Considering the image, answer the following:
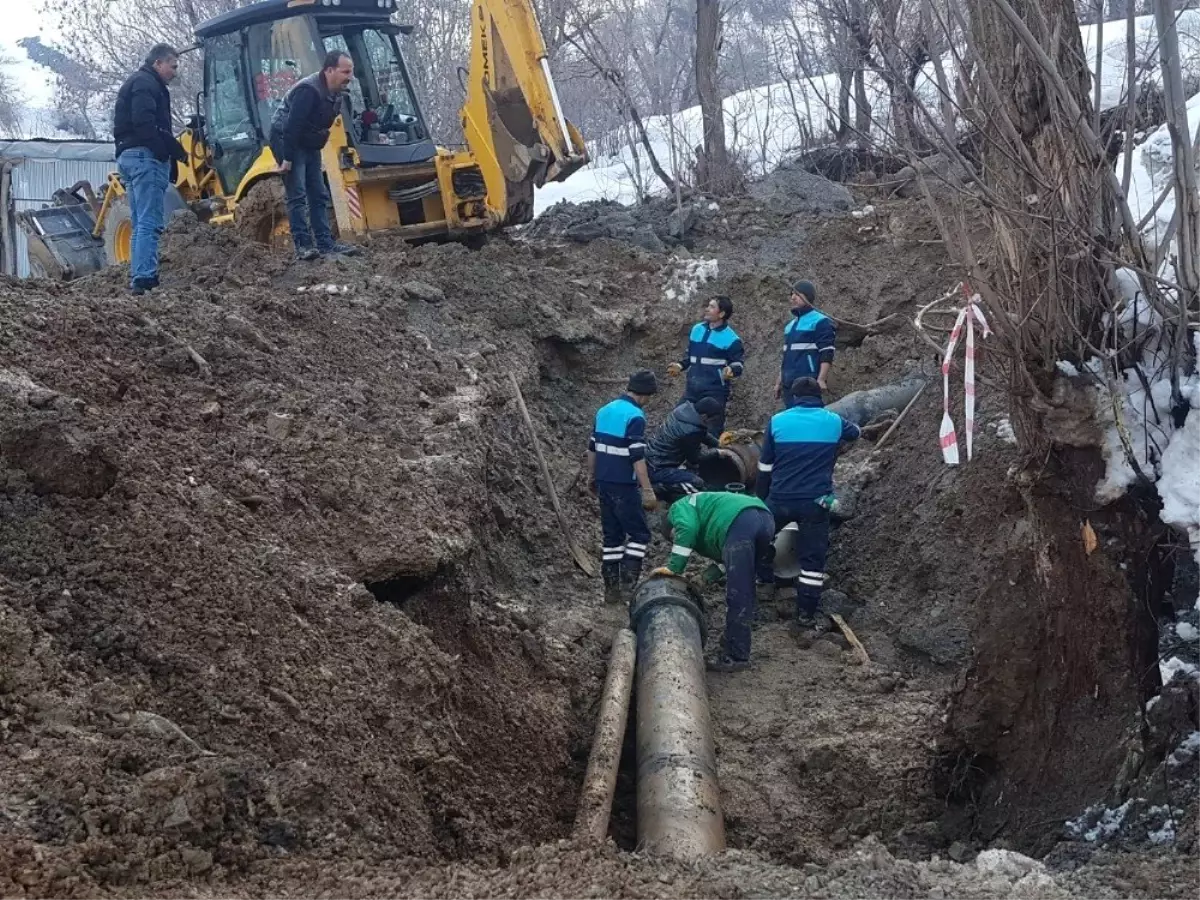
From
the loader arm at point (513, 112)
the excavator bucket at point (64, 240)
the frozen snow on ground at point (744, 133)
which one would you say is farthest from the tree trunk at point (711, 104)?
the excavator bucket at point (64, 240)

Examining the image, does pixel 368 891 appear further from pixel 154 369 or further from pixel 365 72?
pixel 365 72

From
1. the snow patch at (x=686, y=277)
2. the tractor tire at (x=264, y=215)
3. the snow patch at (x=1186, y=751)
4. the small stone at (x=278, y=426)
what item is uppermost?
the tractor tire at (x=264, y=215)

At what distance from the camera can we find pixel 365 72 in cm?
1176

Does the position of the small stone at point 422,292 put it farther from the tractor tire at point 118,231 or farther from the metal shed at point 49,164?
the metal shed at point 49,164

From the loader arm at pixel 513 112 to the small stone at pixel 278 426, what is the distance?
16.8ft

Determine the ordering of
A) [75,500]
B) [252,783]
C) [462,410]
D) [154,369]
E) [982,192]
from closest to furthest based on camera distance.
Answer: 1. [252,783]
2. [982,192]
3. [75,500]
4. [154,369]
5. [462,410]

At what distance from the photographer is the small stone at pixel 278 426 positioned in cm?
641

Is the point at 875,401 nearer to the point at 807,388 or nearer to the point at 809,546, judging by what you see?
the point at 807,388

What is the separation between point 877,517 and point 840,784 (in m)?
3.46

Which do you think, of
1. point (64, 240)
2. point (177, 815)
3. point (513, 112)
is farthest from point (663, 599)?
point (64, 240)

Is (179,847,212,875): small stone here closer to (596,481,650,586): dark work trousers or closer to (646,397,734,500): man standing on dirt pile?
(596,481,650,586): dark work trousers

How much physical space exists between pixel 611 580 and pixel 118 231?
7549 millimetres

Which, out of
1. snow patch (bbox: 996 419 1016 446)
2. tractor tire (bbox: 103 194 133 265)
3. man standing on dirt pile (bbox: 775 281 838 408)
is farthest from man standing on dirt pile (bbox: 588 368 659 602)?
tractor tire (bbox: 103 194 133 265)

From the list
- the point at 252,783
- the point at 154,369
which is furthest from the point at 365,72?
the point at 252,783
